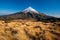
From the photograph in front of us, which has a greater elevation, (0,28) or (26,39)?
(0,28)

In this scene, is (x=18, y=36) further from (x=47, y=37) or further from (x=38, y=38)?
(x=47, y=37)

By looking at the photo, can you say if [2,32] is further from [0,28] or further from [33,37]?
[33,37]

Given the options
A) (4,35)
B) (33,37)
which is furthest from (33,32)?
(4,35)

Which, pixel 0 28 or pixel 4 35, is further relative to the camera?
pixel 0 28

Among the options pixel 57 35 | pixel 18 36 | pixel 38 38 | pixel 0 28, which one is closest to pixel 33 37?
pixel 38 38

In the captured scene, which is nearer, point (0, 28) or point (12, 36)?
point (12, 36)

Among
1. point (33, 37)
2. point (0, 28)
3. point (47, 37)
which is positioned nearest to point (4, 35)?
point (0, 28)

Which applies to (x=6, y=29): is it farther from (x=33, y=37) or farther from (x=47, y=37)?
(x=47, y=37)
